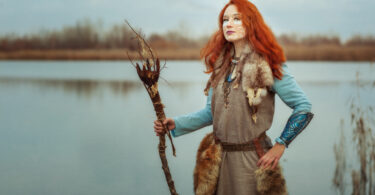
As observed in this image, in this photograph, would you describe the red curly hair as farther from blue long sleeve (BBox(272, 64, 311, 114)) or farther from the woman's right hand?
the woman's right hand

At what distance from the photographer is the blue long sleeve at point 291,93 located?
1.79 meters

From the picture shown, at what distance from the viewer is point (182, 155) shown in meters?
7.50

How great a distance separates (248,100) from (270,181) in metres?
0.37

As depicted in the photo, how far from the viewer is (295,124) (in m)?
1.80

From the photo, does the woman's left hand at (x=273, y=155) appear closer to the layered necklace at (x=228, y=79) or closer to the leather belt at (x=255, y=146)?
the leather belt at (x=255, y=146)

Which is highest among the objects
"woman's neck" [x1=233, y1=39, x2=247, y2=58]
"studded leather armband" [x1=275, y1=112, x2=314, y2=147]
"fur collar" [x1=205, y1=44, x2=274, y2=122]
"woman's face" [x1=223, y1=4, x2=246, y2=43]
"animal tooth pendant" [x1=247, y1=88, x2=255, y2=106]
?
"woman's face" [x1=223, y1=4, x2=246, y2=43]

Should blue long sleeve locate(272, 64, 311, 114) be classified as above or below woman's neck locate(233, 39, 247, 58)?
below

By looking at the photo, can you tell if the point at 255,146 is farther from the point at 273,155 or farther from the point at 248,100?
the point at 248,100

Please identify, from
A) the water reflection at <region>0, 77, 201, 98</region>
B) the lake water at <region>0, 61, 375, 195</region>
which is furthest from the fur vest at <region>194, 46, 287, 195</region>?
the water reflection at <region>0, 77, 201, 98</region>

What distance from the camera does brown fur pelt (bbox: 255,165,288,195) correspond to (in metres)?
1.85

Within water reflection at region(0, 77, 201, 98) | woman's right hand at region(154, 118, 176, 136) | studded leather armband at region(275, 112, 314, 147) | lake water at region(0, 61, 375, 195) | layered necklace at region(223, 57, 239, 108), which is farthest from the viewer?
water reflection at region(0, 77, 201, 98)

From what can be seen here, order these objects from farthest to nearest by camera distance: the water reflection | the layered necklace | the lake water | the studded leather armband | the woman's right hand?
the water reflection, the lake water, the woman's right hand, the layered necklace, the studded leather armband

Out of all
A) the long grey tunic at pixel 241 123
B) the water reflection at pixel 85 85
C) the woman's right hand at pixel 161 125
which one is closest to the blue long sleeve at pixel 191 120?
the woman's right hand at pixel 161 125

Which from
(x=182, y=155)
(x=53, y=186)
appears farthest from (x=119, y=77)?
(x=53, y=186)
